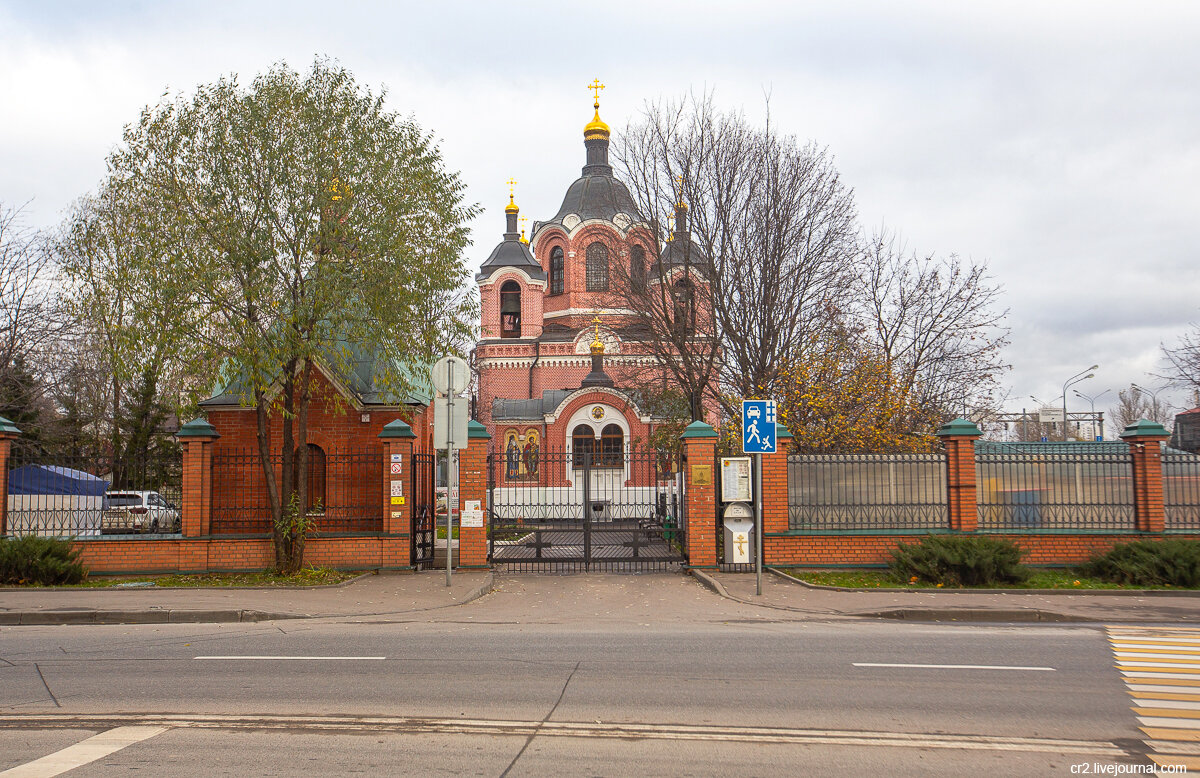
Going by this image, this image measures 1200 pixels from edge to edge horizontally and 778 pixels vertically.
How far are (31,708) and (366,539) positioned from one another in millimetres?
9451

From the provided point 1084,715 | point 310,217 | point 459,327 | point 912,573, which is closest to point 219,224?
point 310,217

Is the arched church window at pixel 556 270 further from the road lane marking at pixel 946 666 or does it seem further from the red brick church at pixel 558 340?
the road lane marking at pixel 946 666

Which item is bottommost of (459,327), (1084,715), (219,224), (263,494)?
(1084,715)

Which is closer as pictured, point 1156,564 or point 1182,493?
point 1156,564

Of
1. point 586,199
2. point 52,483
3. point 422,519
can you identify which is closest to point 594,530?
point 422,519

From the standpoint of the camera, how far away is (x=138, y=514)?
16.3m

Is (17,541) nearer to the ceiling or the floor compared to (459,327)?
nearer to the floor

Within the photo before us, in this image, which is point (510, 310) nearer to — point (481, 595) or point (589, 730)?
point (481, 595)

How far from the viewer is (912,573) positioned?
14.5 meters

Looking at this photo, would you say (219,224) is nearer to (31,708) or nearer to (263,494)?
(263,494)

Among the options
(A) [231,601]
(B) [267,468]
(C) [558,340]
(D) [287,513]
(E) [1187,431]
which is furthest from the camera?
(C) [558,340]

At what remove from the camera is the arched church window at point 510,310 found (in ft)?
150

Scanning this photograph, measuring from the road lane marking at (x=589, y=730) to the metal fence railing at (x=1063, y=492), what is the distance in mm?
11051

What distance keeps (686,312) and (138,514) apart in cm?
1470
